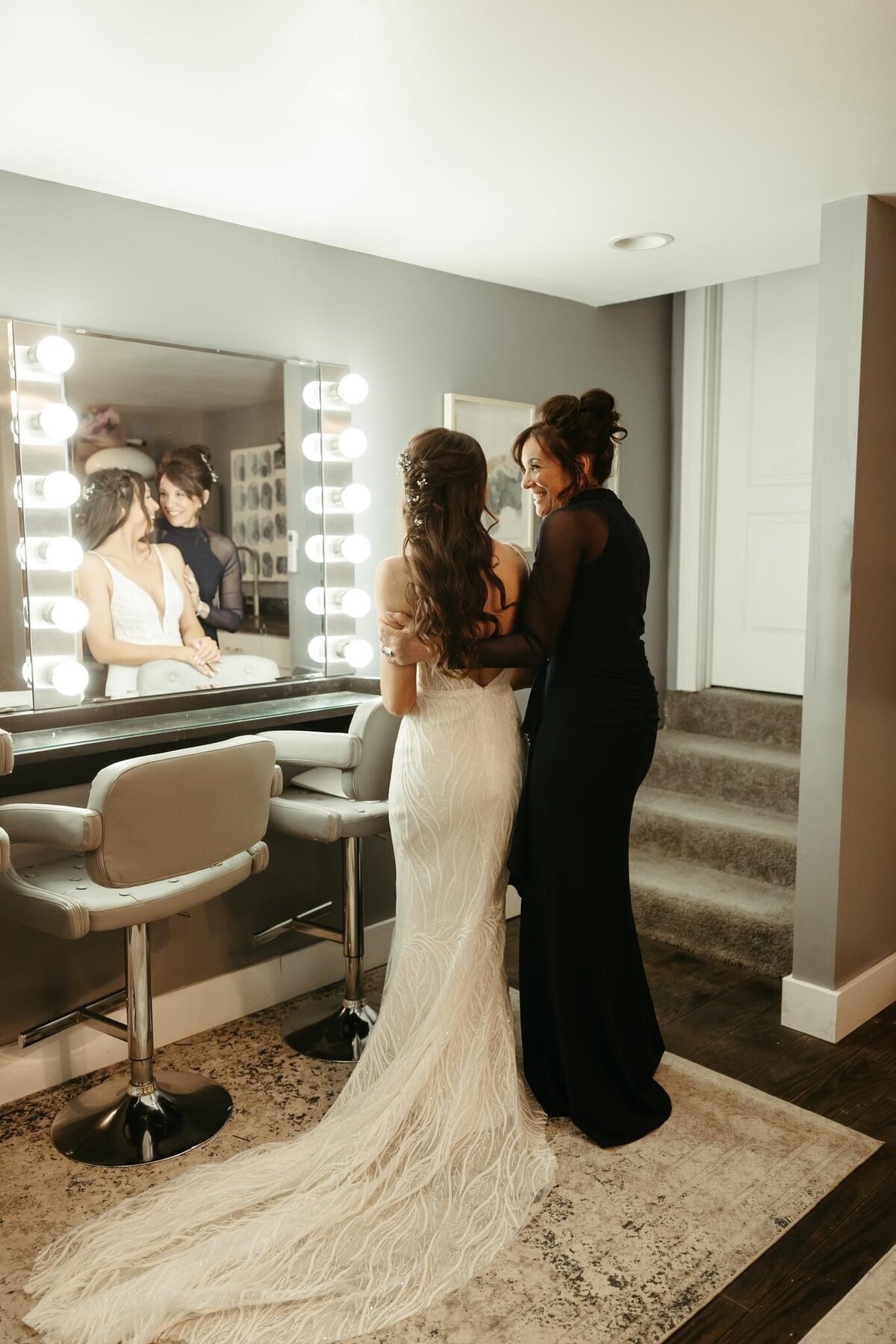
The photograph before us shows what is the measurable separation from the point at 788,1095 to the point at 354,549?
1945 mm

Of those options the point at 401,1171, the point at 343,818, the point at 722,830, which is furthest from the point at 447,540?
the point at 722,830

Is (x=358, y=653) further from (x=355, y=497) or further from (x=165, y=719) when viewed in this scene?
(x=165, y=719)

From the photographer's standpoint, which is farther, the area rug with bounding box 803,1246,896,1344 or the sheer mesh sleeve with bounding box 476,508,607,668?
the sheer mesh sleeve with bounding box 476,508,607,668

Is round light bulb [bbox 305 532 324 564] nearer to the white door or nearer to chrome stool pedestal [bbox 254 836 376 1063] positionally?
chrome stool pedestal [bbox 254 836 376 1063]

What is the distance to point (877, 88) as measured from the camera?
2.06 m

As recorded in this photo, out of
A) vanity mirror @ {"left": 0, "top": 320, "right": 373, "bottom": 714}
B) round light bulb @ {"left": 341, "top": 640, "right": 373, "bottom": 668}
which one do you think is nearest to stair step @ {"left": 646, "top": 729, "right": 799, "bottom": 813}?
round light bulb @ {"left": 341, "top": 640, "right": 373, "bottom": 668}

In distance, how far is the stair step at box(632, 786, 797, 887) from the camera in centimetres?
355

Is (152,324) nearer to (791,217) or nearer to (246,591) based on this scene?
(246,591)

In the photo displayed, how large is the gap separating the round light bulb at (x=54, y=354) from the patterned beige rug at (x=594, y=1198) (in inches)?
70.9

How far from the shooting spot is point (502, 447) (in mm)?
3670

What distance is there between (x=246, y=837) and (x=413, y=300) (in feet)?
6.10

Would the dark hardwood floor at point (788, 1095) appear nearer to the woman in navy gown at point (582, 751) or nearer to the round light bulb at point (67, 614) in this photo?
the woman in navy gown at point (582, 751)

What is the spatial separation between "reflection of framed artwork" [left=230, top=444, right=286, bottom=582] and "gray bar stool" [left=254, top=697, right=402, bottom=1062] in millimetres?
571

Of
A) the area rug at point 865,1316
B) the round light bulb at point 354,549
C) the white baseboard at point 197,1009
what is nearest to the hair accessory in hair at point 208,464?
the round light bulb at point 354,549
